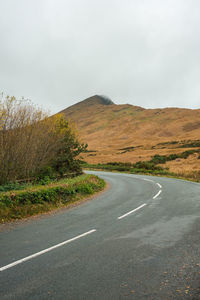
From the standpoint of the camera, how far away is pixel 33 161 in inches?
574

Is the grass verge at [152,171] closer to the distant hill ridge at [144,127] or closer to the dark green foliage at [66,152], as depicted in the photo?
the dark green foliage at [66,152]

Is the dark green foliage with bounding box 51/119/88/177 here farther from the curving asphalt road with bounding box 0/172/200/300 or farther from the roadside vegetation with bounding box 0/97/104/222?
the curving asphalt road with bounding box 0/172/200/300

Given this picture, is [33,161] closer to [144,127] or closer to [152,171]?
[152,171]

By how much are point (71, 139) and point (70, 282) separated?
46.7ft

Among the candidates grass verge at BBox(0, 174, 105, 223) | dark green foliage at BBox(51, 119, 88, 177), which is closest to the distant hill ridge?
dark green foliage at BBox(51, 119, 88, 177)

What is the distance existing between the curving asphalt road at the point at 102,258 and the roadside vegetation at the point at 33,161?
4.78 ft

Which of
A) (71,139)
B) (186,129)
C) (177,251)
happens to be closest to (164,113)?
(186,129)

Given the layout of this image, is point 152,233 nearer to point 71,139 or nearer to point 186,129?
point 71,139

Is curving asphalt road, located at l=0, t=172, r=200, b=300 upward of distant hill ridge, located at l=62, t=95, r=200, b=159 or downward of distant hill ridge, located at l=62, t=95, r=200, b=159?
downward

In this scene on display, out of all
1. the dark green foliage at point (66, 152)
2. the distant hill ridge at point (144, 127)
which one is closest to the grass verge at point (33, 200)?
the dark green foliage at point (66, 152)

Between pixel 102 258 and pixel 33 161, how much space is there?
416 inches

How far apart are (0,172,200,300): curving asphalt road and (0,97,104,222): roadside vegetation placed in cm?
146

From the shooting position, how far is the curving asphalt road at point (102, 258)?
12.2 feet

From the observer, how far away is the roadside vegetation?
9703 millimetres
